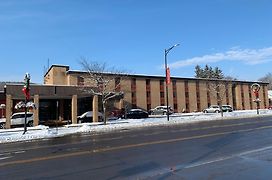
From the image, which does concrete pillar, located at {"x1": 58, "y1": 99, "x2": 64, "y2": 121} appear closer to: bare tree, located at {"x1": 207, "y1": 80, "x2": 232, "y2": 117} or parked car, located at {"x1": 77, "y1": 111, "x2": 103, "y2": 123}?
parked car, located at {"x1": 77, "y1": 111, "x2": 103, "y2": 123}

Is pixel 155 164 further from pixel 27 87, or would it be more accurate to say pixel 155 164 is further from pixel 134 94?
pixel 134 94

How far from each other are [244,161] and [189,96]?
5784cm

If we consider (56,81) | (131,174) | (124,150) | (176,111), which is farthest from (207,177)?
(176,111)

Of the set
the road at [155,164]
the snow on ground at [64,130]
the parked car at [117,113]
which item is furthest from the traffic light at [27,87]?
the parked car at [117,113]

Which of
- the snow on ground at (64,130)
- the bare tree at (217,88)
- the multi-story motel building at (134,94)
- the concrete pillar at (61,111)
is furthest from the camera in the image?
the bare tree at (217,88)

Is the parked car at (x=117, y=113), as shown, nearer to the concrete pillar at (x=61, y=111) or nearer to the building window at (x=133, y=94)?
the building window at (x=133, y=94)

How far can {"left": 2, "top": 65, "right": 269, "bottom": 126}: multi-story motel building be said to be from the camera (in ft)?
123

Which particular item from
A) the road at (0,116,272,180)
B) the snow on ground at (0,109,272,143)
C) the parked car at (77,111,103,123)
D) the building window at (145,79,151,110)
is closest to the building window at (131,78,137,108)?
the building window at (145,79,151,110)

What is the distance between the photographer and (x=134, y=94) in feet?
195

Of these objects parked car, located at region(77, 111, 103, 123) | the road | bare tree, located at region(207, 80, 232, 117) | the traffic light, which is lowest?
the road

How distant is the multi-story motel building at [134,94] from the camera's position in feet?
123

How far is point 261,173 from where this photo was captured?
8086 mm

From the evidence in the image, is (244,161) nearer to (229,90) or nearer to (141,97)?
(141,97)

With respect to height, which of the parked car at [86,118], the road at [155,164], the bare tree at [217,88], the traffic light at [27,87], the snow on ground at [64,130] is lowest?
the road at [155,164]
